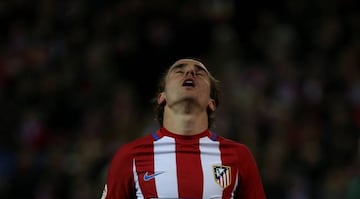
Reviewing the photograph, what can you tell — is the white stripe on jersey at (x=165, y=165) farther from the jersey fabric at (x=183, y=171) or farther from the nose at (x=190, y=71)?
the nose at (x=190, y=71)

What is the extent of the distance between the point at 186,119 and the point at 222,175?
36cm

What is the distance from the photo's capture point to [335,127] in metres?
9.48

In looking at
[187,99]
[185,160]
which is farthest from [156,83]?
[185,160]

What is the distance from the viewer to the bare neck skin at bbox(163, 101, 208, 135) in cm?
479

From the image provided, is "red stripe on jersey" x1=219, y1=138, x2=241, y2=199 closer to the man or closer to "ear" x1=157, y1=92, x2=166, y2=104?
the man

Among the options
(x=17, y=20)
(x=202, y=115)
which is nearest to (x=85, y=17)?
(x=17, y=20)

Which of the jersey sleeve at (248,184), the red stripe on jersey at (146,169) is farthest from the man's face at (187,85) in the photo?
the jersey sleeve at (248,184)

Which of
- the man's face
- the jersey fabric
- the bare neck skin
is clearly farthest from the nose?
the jersey fabric

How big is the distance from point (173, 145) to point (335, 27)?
6.58 m

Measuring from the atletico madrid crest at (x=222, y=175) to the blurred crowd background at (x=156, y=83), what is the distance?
3.79m

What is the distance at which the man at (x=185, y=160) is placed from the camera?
4.56 metres

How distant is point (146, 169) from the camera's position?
182 inches

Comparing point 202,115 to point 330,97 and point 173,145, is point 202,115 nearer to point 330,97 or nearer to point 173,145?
point 173,145

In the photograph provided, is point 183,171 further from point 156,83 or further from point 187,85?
point 156,83
